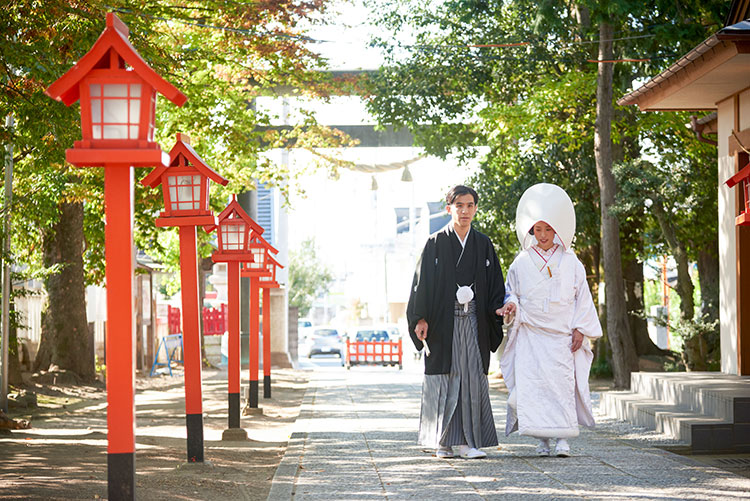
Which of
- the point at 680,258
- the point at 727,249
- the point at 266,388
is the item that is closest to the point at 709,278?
the point at 680,258

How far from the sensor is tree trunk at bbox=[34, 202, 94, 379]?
734 inches

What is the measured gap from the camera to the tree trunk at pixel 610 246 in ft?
52.2

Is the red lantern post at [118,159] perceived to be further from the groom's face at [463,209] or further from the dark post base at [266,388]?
the dark post base at [266,388]

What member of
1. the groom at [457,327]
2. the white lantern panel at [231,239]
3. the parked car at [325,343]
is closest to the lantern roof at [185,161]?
the groom at [457,327]

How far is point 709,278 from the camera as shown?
64.2 feet

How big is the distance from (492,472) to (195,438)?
2.71m

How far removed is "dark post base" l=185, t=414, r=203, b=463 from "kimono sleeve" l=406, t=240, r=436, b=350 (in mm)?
1970

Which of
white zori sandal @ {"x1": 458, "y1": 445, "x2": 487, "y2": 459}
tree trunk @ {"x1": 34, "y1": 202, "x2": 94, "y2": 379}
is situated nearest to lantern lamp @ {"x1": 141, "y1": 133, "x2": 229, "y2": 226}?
white zori sandal @ {"x1": 458, "y1": 445, "x2": 487, "y2": 459}

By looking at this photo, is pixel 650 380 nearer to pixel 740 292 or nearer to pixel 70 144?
pixel 740 292

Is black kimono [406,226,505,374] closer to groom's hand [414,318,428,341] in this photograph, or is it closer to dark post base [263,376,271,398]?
groom's hand [414,318,428,341]

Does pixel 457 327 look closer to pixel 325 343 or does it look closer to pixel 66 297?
pixel 66 297

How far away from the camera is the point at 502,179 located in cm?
2100

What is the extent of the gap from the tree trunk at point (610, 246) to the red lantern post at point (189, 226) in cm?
937

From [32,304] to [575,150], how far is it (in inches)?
485
